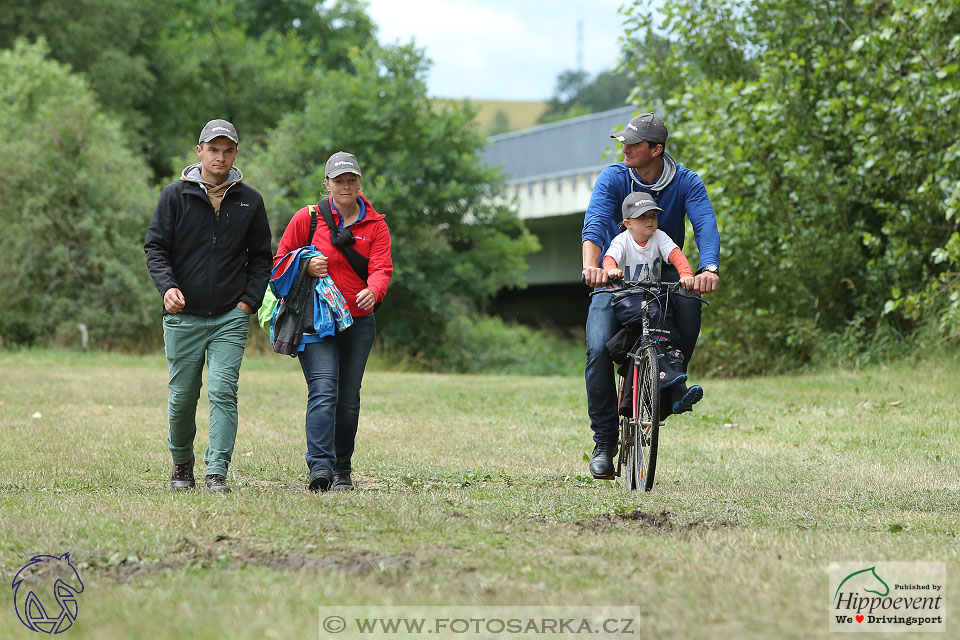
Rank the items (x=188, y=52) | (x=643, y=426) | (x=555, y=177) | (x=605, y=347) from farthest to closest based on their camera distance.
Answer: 1. (x=188, y=52)
2. (x=555, y=177)
3. (x=605, y=347)
4. (x=643, y=426)

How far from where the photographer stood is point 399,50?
26.5 metres

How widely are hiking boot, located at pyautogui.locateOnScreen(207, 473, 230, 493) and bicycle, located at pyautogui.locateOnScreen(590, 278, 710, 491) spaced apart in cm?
237

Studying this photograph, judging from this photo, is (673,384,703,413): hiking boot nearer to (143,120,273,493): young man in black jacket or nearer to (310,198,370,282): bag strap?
(310,198,370,282): bag strap

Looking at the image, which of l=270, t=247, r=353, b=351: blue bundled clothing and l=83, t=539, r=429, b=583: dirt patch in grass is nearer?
l=83, t=539, r=429, b=583: dirt patch in grass

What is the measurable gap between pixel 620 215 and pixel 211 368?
2.63 m

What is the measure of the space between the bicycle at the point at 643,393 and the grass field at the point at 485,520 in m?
A: 0.21

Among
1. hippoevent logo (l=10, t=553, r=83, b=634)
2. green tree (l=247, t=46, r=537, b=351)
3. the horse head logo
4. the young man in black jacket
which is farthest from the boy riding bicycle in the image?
green tree (l=247, t=46, r=537, b=351)

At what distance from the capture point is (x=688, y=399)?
6477mm

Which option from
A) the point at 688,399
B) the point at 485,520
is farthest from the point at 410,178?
the point at 485,520

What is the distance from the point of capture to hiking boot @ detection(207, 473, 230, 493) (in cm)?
645

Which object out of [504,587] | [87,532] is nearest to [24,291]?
[87,532]

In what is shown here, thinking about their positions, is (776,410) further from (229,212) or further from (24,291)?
(24,291)

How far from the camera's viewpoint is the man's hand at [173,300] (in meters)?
6.45

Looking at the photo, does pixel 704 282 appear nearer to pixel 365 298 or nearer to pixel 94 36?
pixel 365 298
